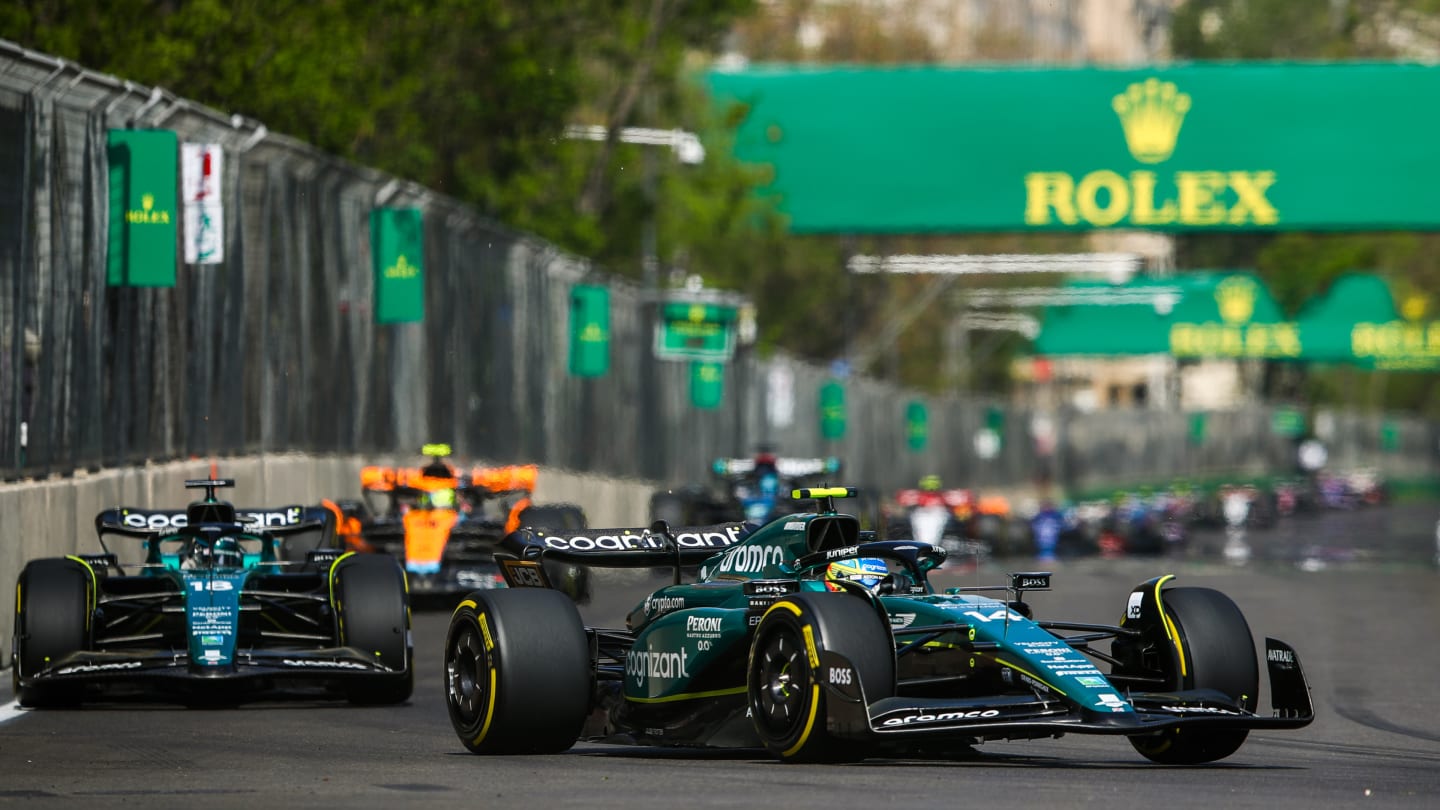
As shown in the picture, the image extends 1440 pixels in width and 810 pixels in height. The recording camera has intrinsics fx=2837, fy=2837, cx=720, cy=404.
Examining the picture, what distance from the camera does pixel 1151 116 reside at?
40750 millimetres

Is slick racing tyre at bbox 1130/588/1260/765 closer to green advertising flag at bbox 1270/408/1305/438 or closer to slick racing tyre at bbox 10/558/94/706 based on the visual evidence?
slick racing tyre at bbox 10/558/94/706

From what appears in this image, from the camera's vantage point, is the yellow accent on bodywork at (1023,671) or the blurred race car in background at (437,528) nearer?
the yellow accent on bodywork at (1023,671)

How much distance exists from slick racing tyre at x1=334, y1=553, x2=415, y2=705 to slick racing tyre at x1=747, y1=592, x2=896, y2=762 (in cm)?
394

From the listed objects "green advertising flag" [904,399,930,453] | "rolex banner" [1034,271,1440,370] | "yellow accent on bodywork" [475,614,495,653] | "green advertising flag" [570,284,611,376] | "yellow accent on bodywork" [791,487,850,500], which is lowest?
"yellow accent on bodywork" [475,614,495,653]

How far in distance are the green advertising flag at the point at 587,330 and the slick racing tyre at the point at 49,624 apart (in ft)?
81.5

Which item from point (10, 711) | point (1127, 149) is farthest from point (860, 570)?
point (1127, 149)

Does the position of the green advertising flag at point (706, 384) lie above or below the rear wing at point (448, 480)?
above

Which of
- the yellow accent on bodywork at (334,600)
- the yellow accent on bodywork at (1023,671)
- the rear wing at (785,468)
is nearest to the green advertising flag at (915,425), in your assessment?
the rear wing at (785,468)

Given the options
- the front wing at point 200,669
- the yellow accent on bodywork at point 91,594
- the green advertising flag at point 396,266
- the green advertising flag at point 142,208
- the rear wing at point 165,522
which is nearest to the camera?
the front wing at point 200,669

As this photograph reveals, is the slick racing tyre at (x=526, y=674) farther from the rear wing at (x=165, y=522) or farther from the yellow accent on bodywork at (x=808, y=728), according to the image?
the rear wing at (x=165, y=522)

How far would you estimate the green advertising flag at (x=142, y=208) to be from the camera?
2005cm

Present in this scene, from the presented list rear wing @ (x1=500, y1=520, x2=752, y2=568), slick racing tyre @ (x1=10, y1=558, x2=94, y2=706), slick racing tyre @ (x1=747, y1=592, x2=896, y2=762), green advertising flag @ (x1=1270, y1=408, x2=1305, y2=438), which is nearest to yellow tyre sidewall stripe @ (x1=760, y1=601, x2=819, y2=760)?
slick racing tyre @ (x1=747, y1=592, x2=896, y2=762)

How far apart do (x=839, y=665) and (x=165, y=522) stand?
258 inches

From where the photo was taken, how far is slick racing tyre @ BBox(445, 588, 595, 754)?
37.9ft
